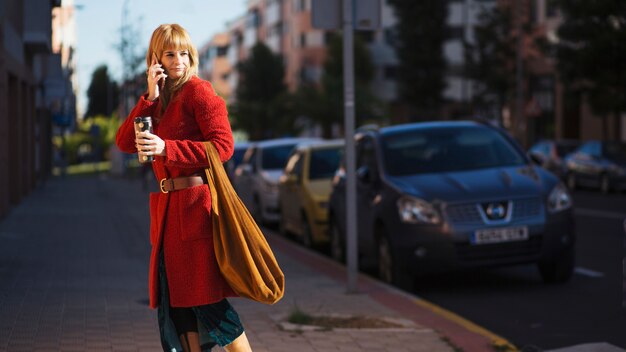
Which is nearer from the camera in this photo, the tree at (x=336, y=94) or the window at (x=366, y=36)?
the tree at (x=336, y=94)

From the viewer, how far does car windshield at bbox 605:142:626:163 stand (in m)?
37.1

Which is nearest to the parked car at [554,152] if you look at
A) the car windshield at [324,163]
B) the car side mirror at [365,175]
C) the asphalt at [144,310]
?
the car windshield at [324,163]

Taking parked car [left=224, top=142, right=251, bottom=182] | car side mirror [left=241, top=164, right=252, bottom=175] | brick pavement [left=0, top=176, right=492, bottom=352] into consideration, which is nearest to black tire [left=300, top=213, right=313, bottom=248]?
brick pavement [left=0, top=176, right=492, bottom=352]

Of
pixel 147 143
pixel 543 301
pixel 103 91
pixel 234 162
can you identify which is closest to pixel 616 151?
pixel 234 162

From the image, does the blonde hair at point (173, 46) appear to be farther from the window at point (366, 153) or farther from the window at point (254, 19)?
the window at point (254, 19)

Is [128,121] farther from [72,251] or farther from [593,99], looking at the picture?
[593,99]

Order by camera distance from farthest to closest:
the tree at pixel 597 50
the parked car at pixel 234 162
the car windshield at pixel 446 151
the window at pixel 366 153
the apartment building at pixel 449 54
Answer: the apartment building at pixel 449 54 → the tree at pixel 597 50 → the parked car at pixel 234 162 → the window at pixel 366 153 → the car windshield at pixel 446 151

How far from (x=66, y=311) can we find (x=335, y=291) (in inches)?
108

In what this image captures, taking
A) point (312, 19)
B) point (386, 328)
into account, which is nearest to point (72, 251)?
point (312, 19)

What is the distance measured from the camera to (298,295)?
11.1 metres

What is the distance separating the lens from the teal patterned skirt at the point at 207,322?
5.59 meters

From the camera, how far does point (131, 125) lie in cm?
568

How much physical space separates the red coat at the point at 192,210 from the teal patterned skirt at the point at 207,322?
97mm

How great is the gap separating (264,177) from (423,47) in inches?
2439
